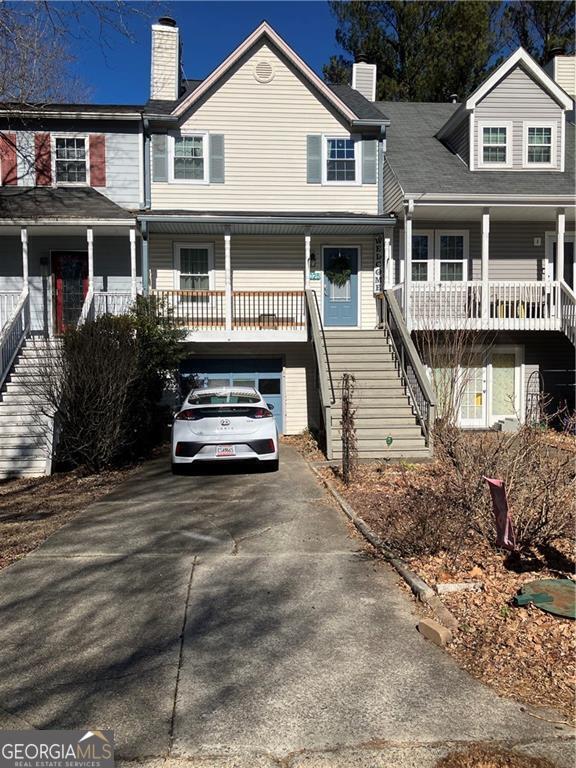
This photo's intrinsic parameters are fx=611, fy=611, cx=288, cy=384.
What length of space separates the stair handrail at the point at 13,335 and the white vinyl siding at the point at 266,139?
16.9ft

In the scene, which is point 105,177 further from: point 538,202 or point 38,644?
point 38,644

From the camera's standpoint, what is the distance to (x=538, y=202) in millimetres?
15180

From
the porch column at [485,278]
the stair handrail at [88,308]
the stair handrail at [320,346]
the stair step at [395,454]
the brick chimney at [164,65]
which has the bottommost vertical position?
the stair step at [395,454]

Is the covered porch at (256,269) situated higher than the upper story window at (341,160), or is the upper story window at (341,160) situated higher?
the upper story window at (341,160)

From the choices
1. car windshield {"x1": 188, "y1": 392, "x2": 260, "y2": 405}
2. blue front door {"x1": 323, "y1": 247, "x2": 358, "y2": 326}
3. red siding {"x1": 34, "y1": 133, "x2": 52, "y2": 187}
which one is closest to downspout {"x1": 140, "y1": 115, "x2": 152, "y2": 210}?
red siding {"x1": 34, "y1": 133, "x2": 52, "y2": 187}

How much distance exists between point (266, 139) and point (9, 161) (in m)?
6.90

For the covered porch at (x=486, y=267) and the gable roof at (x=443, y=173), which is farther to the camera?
the gable roof at (x=443, y=173)

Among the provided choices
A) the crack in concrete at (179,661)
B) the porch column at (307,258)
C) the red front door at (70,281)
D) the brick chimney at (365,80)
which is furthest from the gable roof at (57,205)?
the crack in concrete at (179,661)

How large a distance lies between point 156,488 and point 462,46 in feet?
85.9

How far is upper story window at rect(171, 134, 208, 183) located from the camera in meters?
16.2

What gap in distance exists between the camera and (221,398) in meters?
10.1

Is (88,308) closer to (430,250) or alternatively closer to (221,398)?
(221,398)

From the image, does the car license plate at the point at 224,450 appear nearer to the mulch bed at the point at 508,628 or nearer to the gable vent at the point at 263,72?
the mulch bed at the point at 508,628

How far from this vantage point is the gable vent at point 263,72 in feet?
53.4
